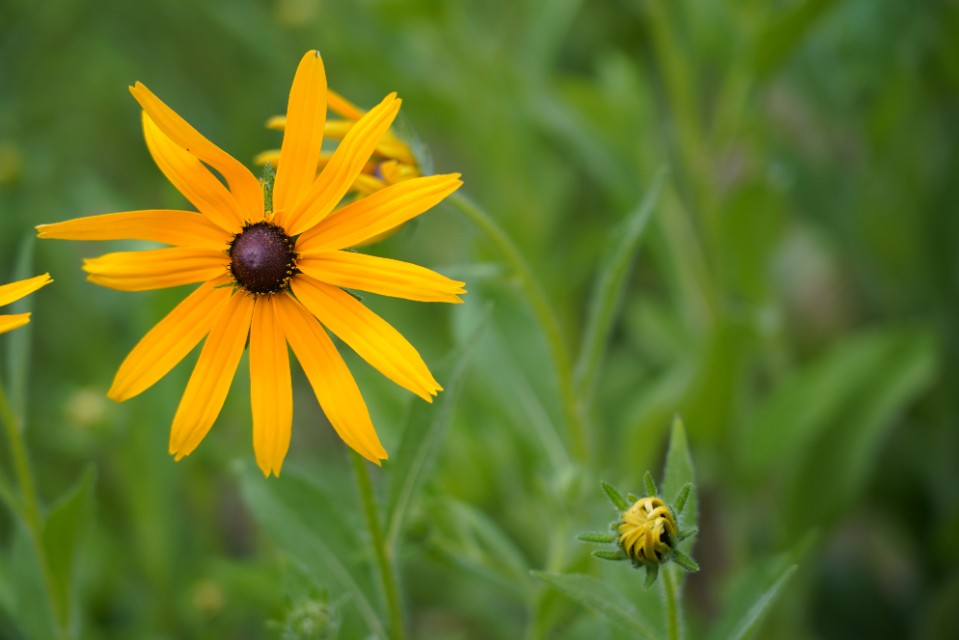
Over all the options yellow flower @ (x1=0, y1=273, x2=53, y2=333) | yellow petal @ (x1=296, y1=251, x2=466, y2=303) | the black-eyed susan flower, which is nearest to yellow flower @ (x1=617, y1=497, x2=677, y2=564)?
the black-eyed susan flower

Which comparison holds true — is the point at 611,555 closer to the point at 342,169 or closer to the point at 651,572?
the point at 651,572

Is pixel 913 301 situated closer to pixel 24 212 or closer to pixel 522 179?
pixel 522 179

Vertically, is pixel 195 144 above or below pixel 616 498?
above

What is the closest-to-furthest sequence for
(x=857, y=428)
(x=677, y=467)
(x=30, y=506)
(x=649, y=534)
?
(x=649, y=534), (x=677, y=467), (x=30, y=506), (x=857, y=428)

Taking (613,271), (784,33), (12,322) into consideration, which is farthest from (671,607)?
(784,33)

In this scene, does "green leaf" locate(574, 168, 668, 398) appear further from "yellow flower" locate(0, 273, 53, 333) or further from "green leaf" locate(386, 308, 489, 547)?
"yellow flower" locate(0, 273, 53, 333)

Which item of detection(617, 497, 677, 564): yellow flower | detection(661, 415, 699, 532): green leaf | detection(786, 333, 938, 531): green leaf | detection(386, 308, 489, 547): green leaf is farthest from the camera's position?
detection(786, 333, 938, 531): green leaf

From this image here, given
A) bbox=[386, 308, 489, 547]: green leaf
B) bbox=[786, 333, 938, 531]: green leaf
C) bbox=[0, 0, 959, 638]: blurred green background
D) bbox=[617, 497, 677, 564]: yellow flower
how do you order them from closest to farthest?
bbox=[617, 497, 677, 564]: yellow flower < bbox=[386, 308, 489, 547]: green leaf < bbox=[0, 0, 959, 638]: blurred green background < bbox=[786, 333, 938, 531]: green leaf
